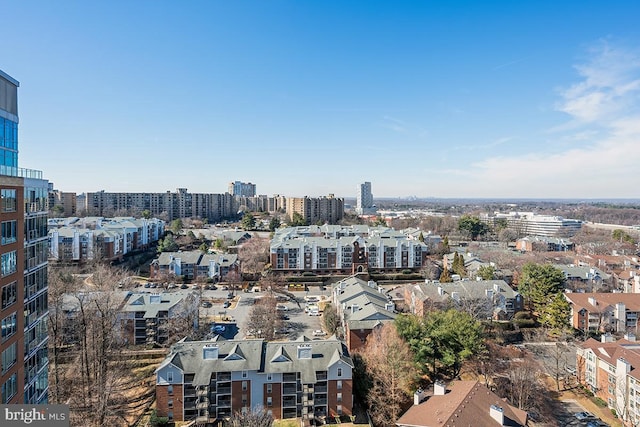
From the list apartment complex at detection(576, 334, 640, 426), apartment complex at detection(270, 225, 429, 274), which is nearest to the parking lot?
apartment complex at detection(270, 225, 429, 274)

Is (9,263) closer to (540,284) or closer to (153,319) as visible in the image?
(153,319)

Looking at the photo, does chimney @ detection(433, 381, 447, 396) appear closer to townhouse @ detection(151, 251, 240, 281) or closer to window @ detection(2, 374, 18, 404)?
window @ detection(2, 374, 18, 404)

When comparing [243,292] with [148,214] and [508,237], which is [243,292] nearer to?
[148,214]

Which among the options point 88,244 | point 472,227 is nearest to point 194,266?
point 88,244

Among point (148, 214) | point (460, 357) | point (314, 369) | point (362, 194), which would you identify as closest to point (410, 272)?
point (460, 357)

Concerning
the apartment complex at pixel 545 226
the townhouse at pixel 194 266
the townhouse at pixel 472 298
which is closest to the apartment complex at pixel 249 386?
the townhouse at pixel 472 298

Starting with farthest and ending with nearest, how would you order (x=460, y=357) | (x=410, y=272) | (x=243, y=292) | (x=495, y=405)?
(x=410, y=272) < (x=243, y=292) < (x=460, y=357) < (x=495, y=405)
